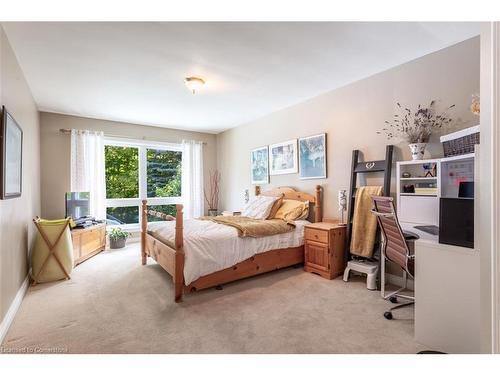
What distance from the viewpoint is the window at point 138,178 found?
480 centimetres

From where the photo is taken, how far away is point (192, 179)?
5.49 meters

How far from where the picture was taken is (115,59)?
241cm

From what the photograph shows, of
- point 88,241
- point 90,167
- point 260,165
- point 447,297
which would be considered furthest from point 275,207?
point 90,167

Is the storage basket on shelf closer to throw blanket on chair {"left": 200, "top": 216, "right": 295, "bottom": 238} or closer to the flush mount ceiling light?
throw blanket on chair {"left": 200, "top": 216, "right": 295, "bottom": 238}

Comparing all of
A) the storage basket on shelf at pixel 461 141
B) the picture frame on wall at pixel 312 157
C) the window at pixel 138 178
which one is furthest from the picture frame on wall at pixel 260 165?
the storage basket on shelf at pixel 461 141

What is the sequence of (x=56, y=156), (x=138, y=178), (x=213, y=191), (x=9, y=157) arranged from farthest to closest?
(x=213, y=191) → (x=138, y=178) → (x=56, y=156) → (x=9, y=157)

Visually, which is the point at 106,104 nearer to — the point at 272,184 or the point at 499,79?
the point at 272,184

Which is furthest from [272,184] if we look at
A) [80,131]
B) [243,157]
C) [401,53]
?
[80,131]

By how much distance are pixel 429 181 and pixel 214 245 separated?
90.5 inches

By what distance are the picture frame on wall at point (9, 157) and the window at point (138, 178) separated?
246 cm

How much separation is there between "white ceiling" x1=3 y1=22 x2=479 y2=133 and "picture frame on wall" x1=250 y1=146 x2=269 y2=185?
1089mm

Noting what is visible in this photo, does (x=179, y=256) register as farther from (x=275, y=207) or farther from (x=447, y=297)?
(x=447, y=297)

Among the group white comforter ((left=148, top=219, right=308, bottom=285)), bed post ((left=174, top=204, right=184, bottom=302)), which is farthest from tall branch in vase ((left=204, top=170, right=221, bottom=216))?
bed post ((left=174, top=204, right=184, bottom=302))
